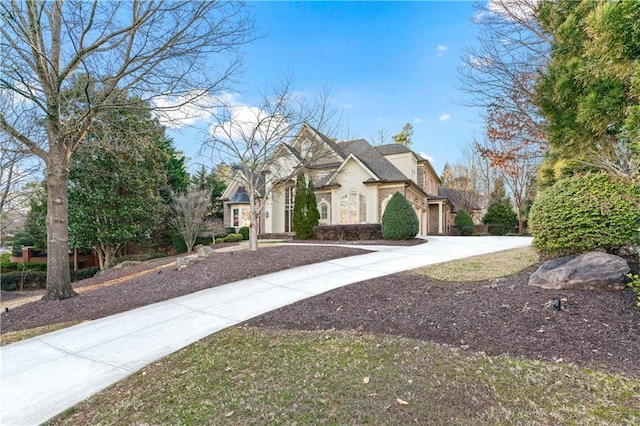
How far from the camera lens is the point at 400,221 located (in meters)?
15.3

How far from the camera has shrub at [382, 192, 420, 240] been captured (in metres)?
15.2

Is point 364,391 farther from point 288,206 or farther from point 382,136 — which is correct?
point 382,136

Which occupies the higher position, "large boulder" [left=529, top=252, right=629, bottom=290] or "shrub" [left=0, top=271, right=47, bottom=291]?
"large boulder" [left=529, top=252, right=629, bottom=290]

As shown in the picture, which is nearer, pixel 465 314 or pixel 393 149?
pixel 465 314

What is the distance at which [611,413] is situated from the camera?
2510 millimetres

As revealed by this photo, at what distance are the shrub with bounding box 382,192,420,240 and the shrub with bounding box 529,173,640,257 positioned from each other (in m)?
8.45

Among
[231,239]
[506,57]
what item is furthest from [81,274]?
[506,57]

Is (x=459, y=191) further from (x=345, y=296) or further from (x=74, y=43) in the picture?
(x=74, y=43)

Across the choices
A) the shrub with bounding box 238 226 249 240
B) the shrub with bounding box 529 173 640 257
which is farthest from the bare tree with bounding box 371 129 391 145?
the shrub with bounding box 529 173 640 257

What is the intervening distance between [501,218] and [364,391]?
97.7 ft

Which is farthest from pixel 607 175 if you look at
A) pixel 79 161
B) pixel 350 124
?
pixel 79 161

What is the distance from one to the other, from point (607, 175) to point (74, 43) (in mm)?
10833

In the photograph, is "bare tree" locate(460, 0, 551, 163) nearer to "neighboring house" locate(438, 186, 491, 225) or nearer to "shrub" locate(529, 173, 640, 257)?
"shrub" locate(529, 173, 640, 257)

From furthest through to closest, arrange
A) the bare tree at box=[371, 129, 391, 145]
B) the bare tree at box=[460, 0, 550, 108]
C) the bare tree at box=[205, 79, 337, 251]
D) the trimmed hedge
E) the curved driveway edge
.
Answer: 1. the bare tree at box=[371, 129, 391, 145]
2. the trimmed hedge
3. the bare tree at box=[205, 79, 337, 251]
4. the bare tree at box=[460, 0, 550, 108]
5. the curved driveway edge
